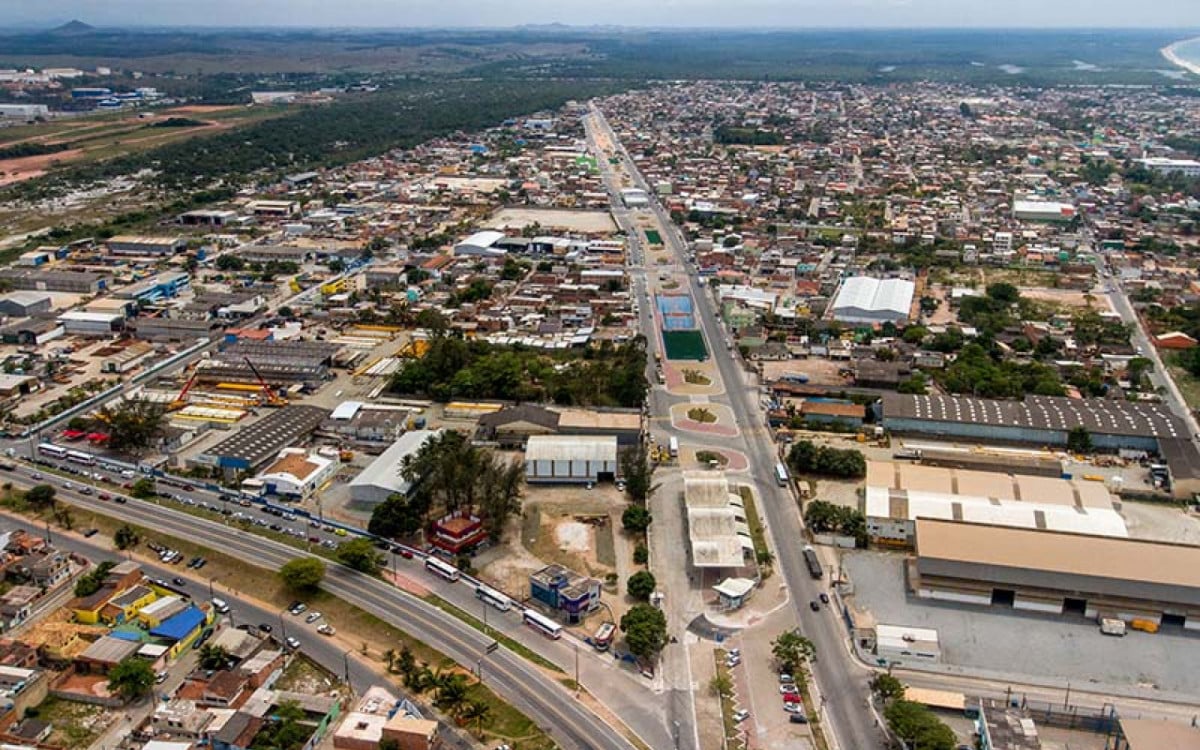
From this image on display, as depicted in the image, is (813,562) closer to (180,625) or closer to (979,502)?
(979,502)

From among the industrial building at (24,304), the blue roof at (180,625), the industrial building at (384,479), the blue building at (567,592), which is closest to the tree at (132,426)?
the industrial building at (384,479)

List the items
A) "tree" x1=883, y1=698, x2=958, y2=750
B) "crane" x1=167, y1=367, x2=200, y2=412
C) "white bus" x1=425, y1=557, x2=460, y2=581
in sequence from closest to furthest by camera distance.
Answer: "tree" x1=883, y1=698, x2=958, y2=750, "white bus" x1=425, y1=557, x2=460, y2=581, "crane" x1=167, y1=367, x2=200, y2=412

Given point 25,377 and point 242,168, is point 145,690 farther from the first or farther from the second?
point 242,168

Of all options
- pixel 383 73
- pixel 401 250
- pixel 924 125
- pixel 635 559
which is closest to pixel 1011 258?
pixel 401 250

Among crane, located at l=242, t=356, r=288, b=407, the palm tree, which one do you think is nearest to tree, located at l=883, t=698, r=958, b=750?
the palm tree

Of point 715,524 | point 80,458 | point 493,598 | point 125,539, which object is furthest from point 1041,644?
point 80,458

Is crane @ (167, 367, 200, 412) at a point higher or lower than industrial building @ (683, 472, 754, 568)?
lower

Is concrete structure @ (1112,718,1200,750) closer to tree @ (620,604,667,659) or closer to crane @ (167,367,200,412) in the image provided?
tree @ (620,604,667,659)
